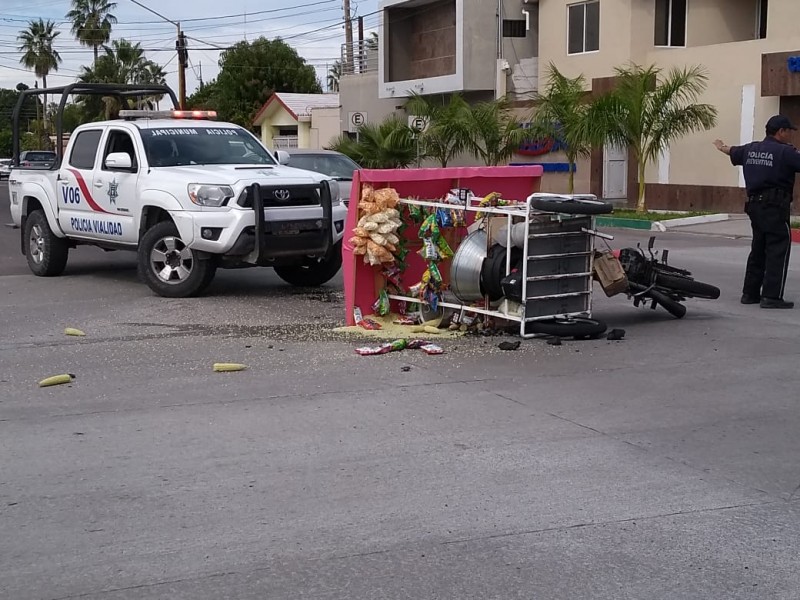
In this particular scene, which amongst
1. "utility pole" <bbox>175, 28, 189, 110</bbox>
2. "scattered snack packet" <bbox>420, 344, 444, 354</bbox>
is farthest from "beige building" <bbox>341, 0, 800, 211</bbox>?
"scattered snack packet" <bbox>420, 344, 444, 354</bbox>

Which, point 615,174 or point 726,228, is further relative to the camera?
point 615,174

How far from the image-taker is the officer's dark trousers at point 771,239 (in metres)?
10.6

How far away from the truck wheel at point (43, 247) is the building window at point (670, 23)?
2073 cm

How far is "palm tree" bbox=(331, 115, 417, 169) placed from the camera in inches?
1134

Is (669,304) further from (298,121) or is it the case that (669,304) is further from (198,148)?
(298,121)

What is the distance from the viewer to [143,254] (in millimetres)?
11945

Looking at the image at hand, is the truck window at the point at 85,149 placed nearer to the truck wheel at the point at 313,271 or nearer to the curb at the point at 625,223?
the truck wheel at the point at 313,271

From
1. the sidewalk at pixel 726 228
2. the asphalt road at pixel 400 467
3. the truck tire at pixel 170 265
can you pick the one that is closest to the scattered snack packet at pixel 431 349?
the asphalt road at pixel 400 467

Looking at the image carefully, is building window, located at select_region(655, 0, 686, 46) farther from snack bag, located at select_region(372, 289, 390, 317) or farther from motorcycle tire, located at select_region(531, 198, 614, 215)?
motorcycle tire, located at select_region(531, 198, 614, 215)

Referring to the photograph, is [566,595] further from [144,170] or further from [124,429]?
[144,170]

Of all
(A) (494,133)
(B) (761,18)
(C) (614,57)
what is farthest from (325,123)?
(B) (761,18)

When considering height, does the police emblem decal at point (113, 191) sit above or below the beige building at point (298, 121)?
below

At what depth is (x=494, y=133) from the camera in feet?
93.0

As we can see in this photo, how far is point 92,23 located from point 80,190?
225 feet
